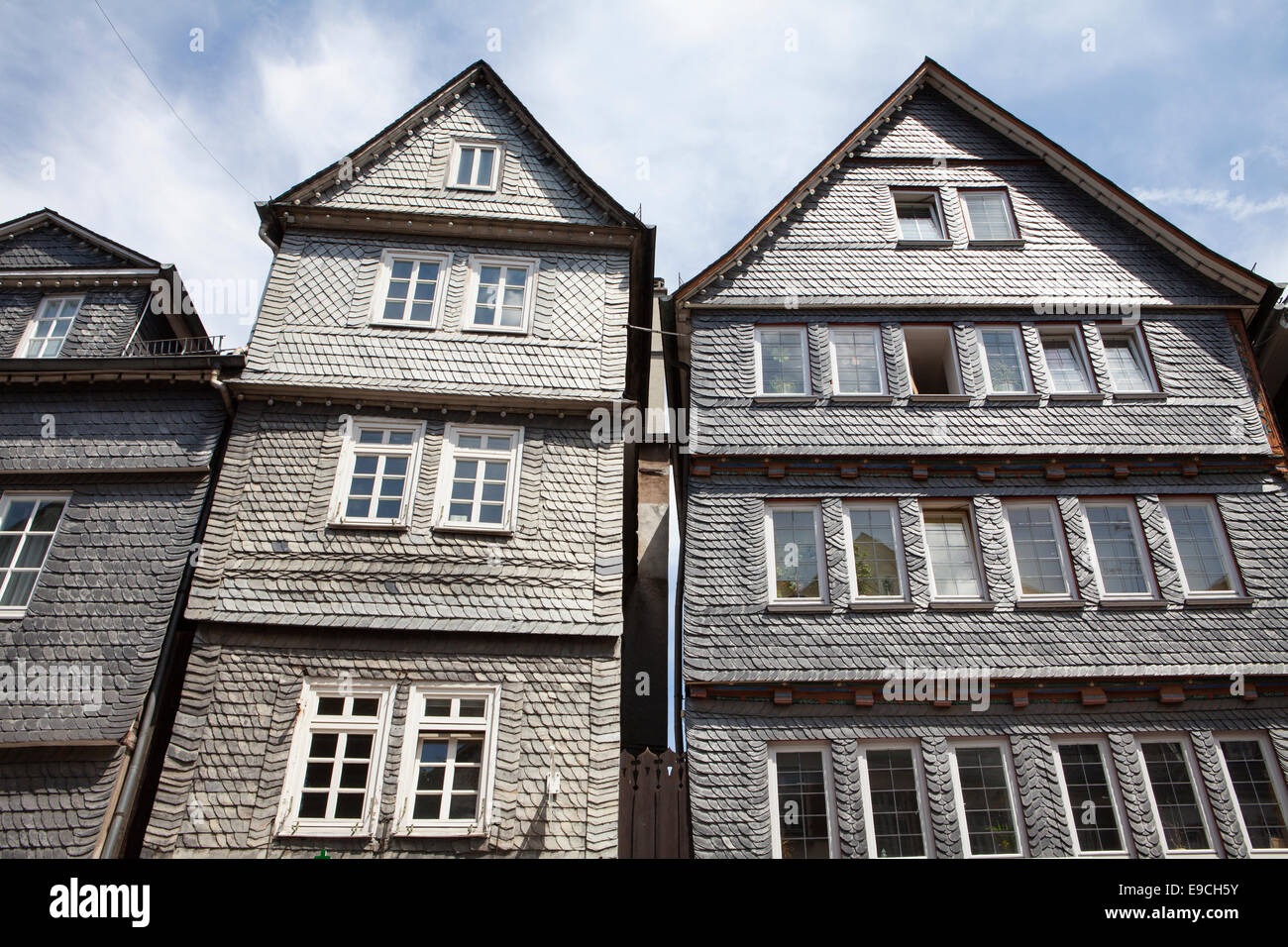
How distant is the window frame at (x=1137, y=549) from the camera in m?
13.3

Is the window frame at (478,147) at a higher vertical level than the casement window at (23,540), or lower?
higher

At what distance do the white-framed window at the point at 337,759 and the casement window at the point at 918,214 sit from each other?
12.8 m

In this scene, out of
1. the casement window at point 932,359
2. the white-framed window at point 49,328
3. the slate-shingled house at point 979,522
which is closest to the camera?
the slate-shingled house at point 979,522

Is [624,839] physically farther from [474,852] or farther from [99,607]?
[99,607]

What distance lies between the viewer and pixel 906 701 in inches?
489

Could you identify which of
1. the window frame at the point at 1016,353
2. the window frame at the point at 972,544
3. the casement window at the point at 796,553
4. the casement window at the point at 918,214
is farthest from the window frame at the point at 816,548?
the casement window at the point at 918,214

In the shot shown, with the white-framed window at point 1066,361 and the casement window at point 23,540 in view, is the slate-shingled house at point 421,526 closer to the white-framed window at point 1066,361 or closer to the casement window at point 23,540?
the casement window at point 23,540

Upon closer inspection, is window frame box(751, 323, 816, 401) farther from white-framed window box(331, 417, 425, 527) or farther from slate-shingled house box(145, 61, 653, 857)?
white-framed window box(331, 417, 425, 527)

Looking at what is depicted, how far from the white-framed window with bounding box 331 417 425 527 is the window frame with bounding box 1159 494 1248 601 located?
12.0 metres

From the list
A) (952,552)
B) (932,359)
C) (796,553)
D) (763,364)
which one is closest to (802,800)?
(796,553)

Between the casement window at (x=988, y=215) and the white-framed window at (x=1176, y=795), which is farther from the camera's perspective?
the casement window at (x=988, y=215)

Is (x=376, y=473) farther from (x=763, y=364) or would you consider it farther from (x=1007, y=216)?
(x=1007, y=216)
